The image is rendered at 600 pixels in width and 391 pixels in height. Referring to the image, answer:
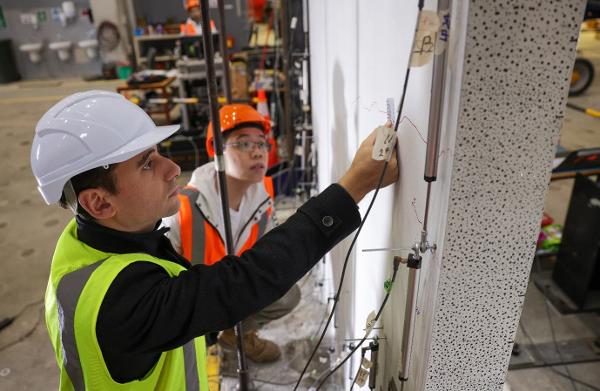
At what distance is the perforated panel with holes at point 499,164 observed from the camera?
1.98 feet

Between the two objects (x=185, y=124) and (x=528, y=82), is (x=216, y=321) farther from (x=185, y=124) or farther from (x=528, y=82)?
(x=185, y=124)

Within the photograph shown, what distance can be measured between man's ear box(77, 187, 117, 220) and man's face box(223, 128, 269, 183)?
40.1 inches

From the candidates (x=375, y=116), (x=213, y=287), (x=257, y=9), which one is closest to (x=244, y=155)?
(x=375, y=116)

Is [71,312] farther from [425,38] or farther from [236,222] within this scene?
[236,222]

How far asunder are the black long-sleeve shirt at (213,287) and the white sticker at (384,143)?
0.11 meters

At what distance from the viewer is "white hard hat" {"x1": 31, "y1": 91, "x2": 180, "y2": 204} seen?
2.93 ft

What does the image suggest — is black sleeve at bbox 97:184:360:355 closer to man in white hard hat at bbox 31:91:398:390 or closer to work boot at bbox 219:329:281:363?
man in white hard hat at bbox 31:91:398:390

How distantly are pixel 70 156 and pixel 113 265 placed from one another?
0.24 metres

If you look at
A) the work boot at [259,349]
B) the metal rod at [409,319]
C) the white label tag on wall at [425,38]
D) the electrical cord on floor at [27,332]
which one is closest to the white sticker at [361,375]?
the metal rod at [409,319]

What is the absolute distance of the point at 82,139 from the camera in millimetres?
893

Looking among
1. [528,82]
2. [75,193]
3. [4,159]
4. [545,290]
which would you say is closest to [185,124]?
[4,159]

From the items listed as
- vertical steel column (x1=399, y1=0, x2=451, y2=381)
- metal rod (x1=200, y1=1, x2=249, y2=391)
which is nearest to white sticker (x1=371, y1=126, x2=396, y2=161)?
vertical steel column (x1=399, y1=0, x2=451, y2=381)

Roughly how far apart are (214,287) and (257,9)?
503 cm

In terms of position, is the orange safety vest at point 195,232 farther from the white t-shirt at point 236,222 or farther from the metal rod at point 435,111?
the metal rod at point 435,111
